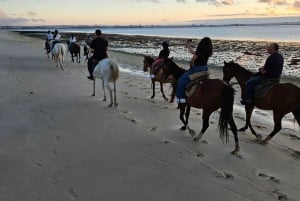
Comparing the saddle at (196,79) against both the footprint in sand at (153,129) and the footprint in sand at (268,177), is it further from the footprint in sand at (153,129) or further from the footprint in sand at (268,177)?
the footprint in sand at (268,177)

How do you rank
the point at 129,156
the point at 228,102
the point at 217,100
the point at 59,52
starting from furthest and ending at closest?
the point at 59,52 < the point at 217,100 < the point at 228,102 < the point at 129,156

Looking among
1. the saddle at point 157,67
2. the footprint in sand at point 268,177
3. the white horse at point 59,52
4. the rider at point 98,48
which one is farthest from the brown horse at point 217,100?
the white horse at point 59,52

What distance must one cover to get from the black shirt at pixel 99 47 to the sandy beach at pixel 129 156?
1532mm

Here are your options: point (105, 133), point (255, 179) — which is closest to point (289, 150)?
point (255, 179)

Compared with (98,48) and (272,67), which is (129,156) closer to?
(272,67)

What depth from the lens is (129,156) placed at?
6.98 m

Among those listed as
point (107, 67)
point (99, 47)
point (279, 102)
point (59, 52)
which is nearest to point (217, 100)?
point (279, 102)

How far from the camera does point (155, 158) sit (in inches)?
273

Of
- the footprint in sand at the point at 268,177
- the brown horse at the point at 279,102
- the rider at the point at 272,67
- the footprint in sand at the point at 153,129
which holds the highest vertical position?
the rider at the point at 272,67

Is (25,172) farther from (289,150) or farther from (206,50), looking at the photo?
(289,150)

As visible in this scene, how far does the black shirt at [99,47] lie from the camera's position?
467 inches

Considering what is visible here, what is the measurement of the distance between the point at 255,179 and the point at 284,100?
106 inches

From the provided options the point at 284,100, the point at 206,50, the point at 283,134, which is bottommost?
the point at 283,134

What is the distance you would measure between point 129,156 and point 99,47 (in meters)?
5.88
